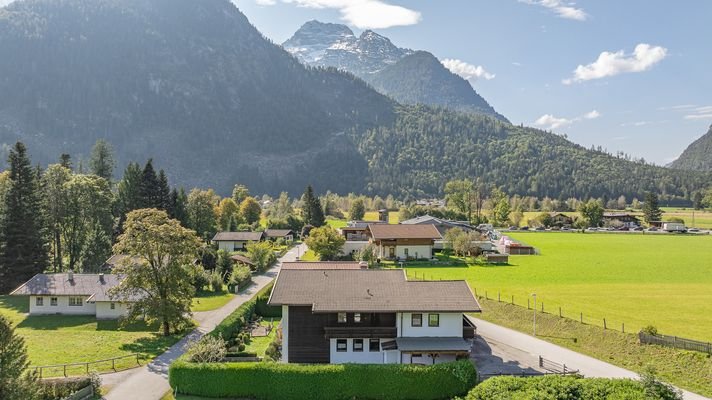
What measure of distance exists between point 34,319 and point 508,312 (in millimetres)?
48147

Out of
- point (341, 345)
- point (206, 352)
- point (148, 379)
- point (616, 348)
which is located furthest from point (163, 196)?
point (616, 348)

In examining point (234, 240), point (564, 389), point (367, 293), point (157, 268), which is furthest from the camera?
point (234, 240)

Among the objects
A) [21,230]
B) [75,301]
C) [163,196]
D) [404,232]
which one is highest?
[163,196]

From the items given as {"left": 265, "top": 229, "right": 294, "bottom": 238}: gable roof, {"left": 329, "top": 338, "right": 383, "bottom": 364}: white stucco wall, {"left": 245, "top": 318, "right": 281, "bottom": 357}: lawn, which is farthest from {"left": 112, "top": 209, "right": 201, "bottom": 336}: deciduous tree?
{"left": 265, "top": 229, "right": 294, "bottom": 238}: gable roof

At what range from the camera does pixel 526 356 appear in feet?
128

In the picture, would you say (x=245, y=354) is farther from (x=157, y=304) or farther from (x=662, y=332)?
(x=662, y=332)

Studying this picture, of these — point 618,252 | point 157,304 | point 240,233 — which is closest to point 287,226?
point 240,233

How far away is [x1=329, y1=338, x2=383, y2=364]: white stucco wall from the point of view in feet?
120

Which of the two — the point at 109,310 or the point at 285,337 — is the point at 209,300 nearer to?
the point at 109,310

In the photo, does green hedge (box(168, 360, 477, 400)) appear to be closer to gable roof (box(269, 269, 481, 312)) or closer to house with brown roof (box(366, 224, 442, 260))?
gable roof (box(269, 269, 481, 312))

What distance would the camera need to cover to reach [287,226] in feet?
429

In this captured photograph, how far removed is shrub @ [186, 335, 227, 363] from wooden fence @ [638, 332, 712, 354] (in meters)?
31.5

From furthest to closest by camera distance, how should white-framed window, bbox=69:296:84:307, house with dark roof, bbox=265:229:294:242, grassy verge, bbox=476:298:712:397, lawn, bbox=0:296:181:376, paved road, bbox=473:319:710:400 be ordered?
house with dark roof, bbox=265:229:294:242 → white-framed window, bbox=69:296:84:307 → lawn, bbox=0:296:181:376 → paved road, bbox=473:319:710:400 → grassy verge, bbox=476:298:712:397

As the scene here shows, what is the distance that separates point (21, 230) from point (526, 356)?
204ft
